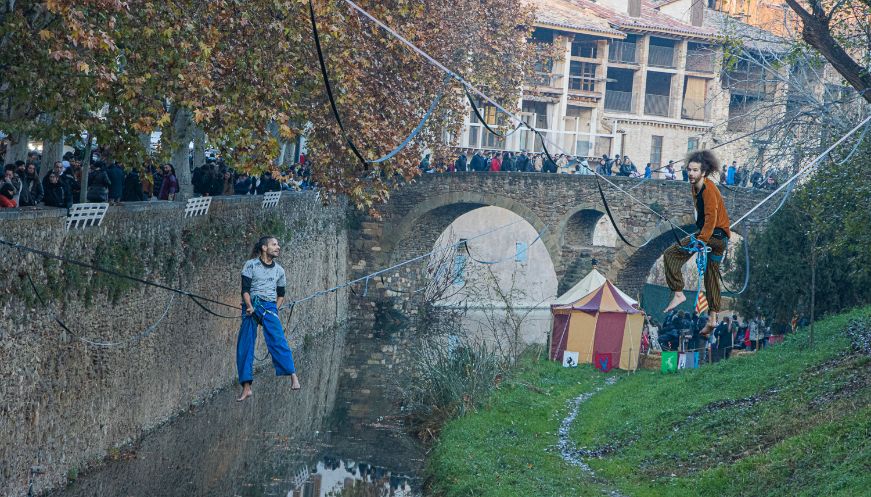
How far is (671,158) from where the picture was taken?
62.7 m

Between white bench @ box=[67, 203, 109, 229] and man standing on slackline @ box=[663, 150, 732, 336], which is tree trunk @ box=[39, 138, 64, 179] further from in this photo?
man standing on slackline @ box=[663, 150, 732, 336]

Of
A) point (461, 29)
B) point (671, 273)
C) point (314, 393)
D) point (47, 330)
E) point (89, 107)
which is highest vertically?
point (461, 29)

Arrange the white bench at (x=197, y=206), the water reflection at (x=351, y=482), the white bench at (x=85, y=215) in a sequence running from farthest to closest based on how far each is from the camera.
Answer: the white bench at (x=197, y=206), the water reflection at (x=351, y=482), the white bench at (x=85, y=215)

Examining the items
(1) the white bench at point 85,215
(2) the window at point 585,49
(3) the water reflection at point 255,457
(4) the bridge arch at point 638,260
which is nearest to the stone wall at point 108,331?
(1) the white bench at point 85,215

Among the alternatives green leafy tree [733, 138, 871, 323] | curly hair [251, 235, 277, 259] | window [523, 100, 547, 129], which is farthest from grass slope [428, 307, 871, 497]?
window [523, 100, 547, 129]

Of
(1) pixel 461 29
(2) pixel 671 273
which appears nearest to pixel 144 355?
(2) pixel 671 273

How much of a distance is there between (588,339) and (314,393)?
7466 millimetres

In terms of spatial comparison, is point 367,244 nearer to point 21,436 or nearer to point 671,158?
point 671,158

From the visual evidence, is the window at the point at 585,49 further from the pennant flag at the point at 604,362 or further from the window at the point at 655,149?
the pennant flag at the point at 604,362

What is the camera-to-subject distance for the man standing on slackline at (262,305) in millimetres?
13867

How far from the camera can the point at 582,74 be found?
6203cm

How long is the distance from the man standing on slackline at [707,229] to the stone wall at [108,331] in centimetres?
733

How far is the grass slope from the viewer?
1348 cm

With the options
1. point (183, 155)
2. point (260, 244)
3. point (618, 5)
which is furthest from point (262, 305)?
point (618, 5)
